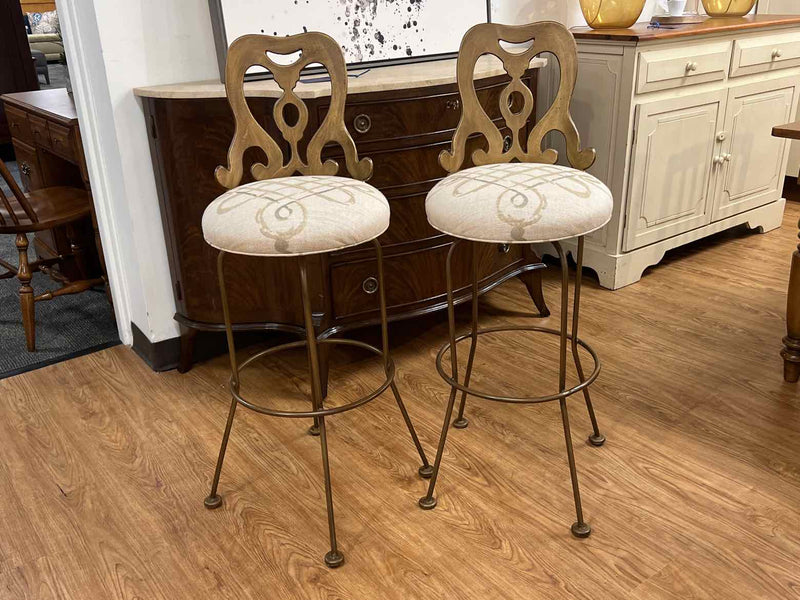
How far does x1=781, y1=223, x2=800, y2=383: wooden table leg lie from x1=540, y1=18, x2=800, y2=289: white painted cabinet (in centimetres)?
79

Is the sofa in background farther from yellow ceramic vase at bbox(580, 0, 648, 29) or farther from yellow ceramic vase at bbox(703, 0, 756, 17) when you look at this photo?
yellow ceramic vase at bbox(703, 0, 756, 17)

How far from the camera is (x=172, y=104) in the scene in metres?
2.06

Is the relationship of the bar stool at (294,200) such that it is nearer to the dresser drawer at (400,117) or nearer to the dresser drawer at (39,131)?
the dresser drawer at (400,117)

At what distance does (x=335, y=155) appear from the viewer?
2.07 metres

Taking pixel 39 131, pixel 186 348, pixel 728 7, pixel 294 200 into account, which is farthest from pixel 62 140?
pixel 728 7

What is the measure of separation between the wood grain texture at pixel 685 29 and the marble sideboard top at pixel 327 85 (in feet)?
1.95

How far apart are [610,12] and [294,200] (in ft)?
6.29

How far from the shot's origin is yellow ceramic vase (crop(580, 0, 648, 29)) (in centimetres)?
282

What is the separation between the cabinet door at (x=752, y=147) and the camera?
10.1 ft

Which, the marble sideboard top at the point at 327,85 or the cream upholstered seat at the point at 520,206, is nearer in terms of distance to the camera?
the cream upholstered seat at the point at 520,206

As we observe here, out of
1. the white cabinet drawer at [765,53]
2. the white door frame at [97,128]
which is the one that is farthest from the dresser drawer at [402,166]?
the white cabinet drawer at [765,53]

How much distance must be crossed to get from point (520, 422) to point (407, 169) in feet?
2.60

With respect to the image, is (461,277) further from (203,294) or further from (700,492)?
(700,492)

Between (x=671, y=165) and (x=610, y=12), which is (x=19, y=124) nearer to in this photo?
(x=610, y=12)
